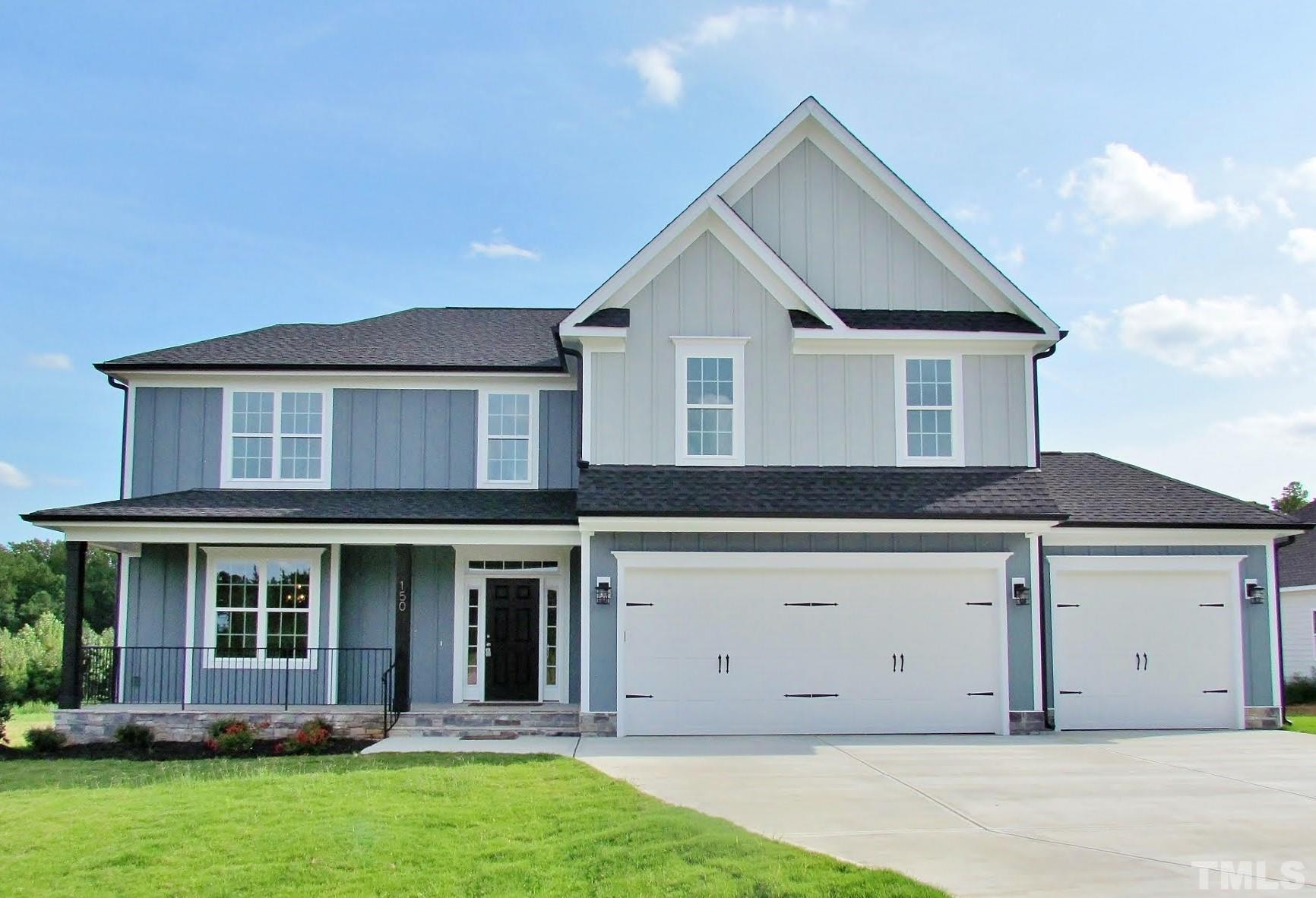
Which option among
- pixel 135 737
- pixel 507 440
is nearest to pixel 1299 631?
pixel 507 440

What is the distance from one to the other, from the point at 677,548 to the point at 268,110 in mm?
10582

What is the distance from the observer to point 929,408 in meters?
17.1

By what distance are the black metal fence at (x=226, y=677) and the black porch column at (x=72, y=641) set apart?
118 cm

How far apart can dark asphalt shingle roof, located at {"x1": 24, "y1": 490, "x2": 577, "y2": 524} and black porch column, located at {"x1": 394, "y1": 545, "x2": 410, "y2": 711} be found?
855 millimetres

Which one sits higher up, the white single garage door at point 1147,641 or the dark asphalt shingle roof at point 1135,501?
the dark asphalt shingle roof at point 1135,501

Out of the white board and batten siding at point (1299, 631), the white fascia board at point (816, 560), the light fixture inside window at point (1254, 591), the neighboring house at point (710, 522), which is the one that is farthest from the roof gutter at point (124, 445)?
the white board and batten siding at point (1299, 631)

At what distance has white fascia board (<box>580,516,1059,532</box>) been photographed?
15586mm

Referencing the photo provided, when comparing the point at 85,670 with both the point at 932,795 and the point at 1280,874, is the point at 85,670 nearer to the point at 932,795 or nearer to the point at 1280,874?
the point at 932,795

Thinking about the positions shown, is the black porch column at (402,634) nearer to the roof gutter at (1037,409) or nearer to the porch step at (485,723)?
the porch step at (485,723)

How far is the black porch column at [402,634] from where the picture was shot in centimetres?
1645

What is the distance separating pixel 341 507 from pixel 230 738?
3740mm

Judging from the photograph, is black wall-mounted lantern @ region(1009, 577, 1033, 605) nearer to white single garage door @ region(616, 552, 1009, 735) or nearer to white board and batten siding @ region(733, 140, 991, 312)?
white single garage door @ region(616, 552, 1009, 735)

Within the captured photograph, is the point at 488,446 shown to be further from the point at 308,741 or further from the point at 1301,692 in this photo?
the point at 1301,692

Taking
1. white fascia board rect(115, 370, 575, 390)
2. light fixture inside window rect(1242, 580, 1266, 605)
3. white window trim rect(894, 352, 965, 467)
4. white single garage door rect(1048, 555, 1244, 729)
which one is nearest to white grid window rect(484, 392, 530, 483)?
white fascia board rect(115, 370, 575, 390)
